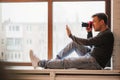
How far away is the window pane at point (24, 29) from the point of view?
9.61 ft

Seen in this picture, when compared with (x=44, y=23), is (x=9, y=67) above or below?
below

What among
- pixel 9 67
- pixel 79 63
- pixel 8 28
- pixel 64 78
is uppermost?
pixel 8 28

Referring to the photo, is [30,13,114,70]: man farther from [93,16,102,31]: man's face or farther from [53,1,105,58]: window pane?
[53,1,105,58]: window pane

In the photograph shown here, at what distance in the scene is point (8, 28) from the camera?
2975 mm

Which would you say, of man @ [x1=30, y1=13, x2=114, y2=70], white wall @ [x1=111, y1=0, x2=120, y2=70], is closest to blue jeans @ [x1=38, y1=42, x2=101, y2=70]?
man @ [x1=30, y1=13, x2=114, y2=70]

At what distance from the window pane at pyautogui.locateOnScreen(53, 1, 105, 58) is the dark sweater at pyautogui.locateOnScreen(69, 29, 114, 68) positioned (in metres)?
0.51

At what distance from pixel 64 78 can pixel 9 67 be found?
2062mm

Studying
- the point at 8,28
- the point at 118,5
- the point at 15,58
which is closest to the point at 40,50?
the point at 15,58

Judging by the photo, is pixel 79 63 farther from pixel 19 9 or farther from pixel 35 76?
pixel 19 9

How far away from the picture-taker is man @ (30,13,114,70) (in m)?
2.36

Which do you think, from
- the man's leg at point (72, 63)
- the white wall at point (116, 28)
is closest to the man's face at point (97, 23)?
the white wall at point (116, 28)

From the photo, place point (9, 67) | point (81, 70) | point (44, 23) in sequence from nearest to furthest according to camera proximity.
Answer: point (9, 67) < point (81, 70) < point (44, 23)

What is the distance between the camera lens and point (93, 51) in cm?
240

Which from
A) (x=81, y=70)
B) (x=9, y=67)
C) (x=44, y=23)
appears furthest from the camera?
(x=44, y=23)
